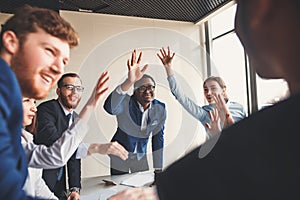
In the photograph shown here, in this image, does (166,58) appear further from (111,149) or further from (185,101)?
(111,149)

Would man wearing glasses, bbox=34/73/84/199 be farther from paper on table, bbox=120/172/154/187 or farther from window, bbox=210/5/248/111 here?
window, bbox=210/5/248/111

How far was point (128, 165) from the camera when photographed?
2.27 ft

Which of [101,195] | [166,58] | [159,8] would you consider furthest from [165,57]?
[101,195]

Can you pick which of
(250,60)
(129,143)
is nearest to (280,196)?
(250,60)

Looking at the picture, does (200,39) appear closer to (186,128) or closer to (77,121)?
(186,128)

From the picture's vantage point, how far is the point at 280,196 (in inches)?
16.4

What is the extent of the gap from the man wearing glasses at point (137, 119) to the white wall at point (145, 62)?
0.04 ft

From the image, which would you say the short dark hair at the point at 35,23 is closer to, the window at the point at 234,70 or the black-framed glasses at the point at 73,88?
the black-framed glasses at the point at 73,88

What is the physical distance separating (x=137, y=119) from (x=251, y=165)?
1.01 ft

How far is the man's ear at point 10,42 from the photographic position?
47 centimetres

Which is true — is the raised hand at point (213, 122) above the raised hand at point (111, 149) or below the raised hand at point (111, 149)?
above

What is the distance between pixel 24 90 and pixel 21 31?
0.09 meters

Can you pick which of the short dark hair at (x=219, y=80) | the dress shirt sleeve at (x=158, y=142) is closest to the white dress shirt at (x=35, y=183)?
the dress shirt sleeve at (x=158, y=142)

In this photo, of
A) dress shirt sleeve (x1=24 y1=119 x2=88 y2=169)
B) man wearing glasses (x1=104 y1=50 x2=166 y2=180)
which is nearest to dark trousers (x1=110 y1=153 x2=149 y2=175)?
man wearing glasses (x1=104 y1=50 x2=166 y2=180)
